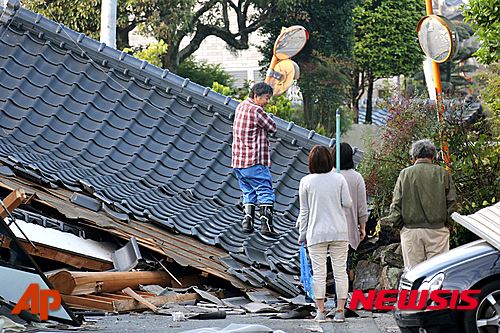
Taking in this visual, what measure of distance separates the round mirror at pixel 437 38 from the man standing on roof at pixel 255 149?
182 cm

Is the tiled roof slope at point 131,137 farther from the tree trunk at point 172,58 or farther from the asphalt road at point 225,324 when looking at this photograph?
the tree trunk at point 172,58

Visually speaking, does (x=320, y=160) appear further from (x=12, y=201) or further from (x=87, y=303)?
(x=12, y=201)

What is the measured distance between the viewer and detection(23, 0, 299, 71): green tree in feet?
104

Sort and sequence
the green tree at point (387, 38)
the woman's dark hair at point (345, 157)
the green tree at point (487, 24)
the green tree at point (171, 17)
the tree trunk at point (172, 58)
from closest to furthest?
the woman's dark hair at point (345, 157)
the green tree at point (487, 24)
the green tree at point (171, 17)
the tree trunk at point (172, 58)
the green tree at point (387, 38)

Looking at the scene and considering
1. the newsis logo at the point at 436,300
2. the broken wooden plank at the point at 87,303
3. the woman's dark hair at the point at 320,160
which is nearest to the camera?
the newsis logo at the point at 436,300

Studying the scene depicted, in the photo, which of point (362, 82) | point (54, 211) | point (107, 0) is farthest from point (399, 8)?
point (54, 211)

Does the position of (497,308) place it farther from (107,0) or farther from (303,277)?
(107,0)

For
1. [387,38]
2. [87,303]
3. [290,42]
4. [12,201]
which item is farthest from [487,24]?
[387,38]

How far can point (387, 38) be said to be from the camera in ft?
126

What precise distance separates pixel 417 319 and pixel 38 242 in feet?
12.0

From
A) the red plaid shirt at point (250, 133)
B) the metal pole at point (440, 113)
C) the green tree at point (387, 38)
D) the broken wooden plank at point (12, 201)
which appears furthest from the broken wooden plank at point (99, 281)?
the green tree at point (387, 38)

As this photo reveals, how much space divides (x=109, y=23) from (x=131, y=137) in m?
6.19

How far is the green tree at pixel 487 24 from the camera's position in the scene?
13023 mm

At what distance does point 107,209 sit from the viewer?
33.8 ft
